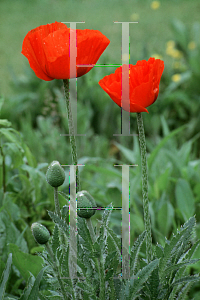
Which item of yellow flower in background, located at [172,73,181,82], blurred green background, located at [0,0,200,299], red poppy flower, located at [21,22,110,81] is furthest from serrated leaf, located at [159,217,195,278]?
yellow flower in background, located at [172,73,181,82]

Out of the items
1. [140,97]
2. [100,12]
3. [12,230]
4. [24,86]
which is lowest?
[12,230]

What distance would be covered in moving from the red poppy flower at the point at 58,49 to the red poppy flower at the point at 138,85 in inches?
2.0

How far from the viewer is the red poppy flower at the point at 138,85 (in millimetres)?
581

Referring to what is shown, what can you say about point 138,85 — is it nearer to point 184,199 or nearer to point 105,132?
point 184,199

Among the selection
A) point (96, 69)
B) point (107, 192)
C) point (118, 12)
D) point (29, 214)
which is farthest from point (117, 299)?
point (118, 12)

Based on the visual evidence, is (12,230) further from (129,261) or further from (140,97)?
(140,97)

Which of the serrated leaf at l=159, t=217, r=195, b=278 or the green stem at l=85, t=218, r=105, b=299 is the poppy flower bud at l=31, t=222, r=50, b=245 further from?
the serrated leaf at l=159, t=217, r=195, b=278

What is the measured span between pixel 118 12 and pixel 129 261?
4344 mm

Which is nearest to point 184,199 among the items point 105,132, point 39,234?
point 39,234

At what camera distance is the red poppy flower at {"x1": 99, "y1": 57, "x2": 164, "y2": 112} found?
22.9 inches

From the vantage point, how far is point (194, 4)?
14.8 ft

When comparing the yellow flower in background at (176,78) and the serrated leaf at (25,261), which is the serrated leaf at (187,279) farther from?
the yellow flower in background at (176,78)

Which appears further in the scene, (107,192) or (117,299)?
(107,192)

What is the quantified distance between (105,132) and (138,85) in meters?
1.70
